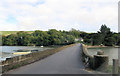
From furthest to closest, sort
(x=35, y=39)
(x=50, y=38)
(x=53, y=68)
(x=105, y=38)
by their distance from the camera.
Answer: (x=35, y=39), (x=50, y=38), (x=105, y=38), (x=53, y=68)

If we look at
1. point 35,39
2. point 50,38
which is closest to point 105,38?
point 50,38

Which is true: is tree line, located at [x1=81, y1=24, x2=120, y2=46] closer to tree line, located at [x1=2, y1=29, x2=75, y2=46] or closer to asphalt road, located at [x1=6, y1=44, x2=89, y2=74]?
tree line, located at [x1=2, y1=29, x2=75, y2=46]

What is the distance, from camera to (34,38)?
146 m

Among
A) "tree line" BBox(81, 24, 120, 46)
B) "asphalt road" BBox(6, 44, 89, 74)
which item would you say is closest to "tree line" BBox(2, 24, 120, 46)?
"tree line" BBox(81, 24, 120, 46)

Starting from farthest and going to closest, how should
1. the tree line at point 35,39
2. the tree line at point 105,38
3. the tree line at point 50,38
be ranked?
1. the tree line at point 35,39
2. the tree line at point 50,38
3. the tree line at point 105,38

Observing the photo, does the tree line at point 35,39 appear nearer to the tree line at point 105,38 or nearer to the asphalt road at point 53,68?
the tree line at point 105,38

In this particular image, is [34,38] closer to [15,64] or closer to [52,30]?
[52,30]

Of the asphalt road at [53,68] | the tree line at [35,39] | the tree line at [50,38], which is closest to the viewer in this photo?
the asphalt road at [53,68]

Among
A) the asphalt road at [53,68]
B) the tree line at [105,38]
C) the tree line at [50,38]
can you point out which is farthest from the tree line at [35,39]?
the asphalt road at [53,68]

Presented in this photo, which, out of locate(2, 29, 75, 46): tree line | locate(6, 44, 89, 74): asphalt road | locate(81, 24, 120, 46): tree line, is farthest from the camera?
locate(2, 29, 75, 46): tree line

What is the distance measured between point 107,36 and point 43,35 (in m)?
59.4

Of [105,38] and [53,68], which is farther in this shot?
[105,38]

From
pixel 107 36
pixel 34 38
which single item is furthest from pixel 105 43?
pixel 34 38

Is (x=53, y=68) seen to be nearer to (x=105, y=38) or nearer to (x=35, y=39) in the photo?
(x=105, y=38)
